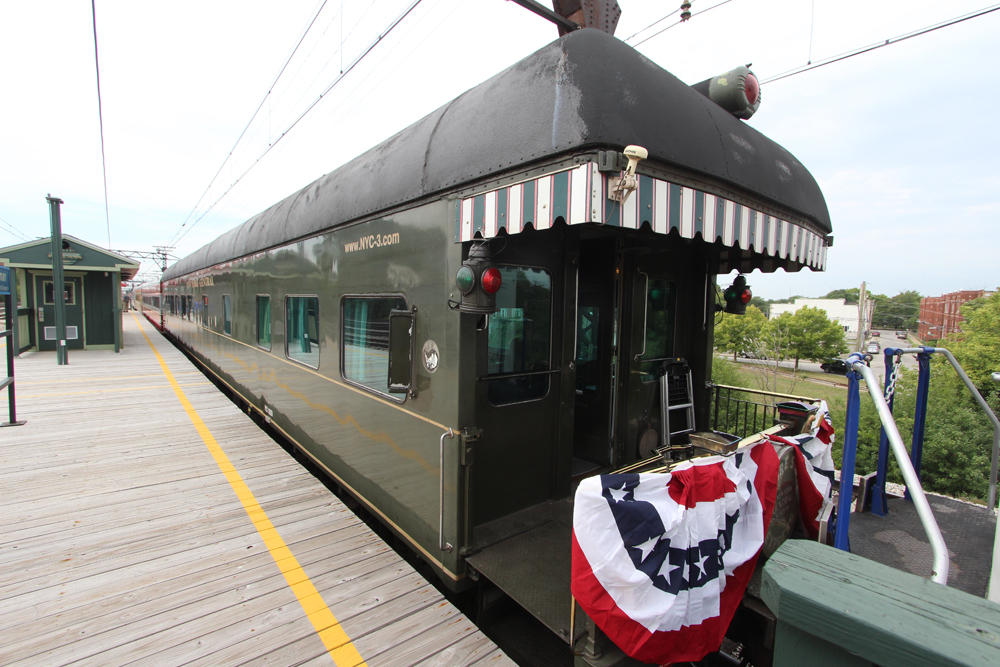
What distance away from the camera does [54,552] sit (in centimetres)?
357

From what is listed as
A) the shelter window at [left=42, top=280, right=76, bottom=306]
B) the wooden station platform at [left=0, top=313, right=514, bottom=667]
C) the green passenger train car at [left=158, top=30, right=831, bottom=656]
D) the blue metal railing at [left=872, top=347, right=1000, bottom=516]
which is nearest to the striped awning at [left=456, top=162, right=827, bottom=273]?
the green passenger train car at [left=158, top=30, right=831, bottom=656]

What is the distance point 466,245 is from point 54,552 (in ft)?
13.2

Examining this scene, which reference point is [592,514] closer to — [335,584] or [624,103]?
[624,103]

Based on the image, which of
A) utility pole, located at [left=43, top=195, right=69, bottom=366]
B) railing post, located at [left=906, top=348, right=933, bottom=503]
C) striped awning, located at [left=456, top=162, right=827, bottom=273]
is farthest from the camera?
utility pole, located at [left=43, top=195, right=69, bottom=366]

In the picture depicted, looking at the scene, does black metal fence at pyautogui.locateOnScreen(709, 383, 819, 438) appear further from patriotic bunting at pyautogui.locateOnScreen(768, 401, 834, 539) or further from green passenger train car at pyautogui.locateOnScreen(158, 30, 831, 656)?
patriotic bunting at pyautogui.locateOnScreen(768, 401, 834, 539)

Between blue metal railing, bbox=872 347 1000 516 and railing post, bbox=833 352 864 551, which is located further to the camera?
blue metal railing, bbox=872 347 1000 516

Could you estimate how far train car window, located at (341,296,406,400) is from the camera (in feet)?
12.4

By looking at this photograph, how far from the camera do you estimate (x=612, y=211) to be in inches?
83.2

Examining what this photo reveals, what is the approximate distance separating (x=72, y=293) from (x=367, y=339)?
17.8 metres

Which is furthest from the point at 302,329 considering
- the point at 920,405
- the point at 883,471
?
the point at 920,405

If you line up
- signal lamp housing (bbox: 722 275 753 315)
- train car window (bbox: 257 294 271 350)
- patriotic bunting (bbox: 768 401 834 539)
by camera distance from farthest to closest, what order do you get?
train car window (bbox: 257 294 271 350)
signal lamp housing (bbox: 722 275 753 315)
patriotic bunting (bbox: 768 401 834 539)

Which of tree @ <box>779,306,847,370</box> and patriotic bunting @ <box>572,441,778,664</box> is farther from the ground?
patriotic bunting @ <box>572,441,778,664</box>

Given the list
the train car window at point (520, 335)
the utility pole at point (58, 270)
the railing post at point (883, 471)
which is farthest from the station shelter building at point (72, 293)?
the railing post at point (883, 471)

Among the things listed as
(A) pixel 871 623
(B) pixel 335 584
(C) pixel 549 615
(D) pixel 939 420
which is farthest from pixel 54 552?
(D) pixel 939 420
